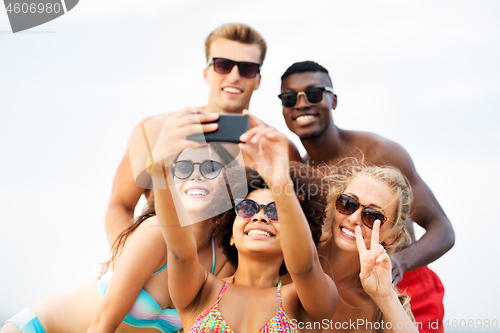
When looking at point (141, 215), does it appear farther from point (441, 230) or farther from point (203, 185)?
point (441, 230)

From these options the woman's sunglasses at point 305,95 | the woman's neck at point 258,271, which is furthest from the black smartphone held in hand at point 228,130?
the woman's sunglasses at point 305,95

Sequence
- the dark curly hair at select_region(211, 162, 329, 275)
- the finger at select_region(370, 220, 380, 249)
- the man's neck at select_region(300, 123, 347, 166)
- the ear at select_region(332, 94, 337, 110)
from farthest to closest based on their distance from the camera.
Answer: the ear at select_region(332, 94, 337, 110), the man's neck at select_region(300, 123, 347, 166), the dark curly hair at select_region(211, 162, 329, 275), the finger at select_region(370, 220, 380, 249)

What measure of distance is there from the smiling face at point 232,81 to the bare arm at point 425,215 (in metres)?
1.48

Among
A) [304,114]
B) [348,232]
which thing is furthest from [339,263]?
[304,114]

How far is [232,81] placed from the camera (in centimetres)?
377

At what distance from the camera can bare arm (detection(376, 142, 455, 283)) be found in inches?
144

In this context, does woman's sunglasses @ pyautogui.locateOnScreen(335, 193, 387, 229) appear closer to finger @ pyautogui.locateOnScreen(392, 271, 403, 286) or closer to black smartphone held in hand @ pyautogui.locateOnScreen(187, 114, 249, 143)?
finger @ pyautogui.locateOnScreen(392, 271, 403, 286)

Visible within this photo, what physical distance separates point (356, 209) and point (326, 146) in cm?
152

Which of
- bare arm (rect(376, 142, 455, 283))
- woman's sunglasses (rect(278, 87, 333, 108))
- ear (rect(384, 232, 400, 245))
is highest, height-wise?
woman's sunglasses (rect(278, 87, 333, 108))

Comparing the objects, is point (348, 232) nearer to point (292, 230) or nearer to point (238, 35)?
point (292, 230)

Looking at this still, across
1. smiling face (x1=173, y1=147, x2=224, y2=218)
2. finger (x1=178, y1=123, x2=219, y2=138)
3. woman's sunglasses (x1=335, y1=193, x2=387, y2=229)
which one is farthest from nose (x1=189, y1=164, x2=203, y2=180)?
woman's sunglasses (x1=335, y1=193, x2=387, y2=229)

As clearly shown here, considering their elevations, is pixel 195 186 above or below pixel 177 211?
below

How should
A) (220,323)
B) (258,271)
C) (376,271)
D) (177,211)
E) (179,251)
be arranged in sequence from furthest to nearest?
(376,271)
(258,271)
(220,323)
(179,251)
(177,211)

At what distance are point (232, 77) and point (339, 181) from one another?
4.62 feet
